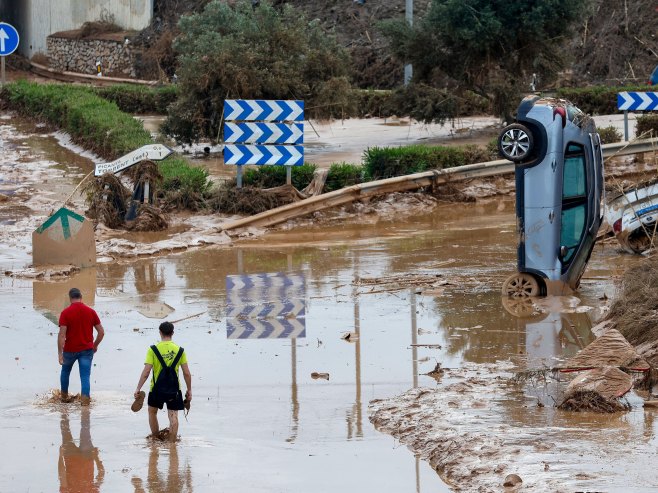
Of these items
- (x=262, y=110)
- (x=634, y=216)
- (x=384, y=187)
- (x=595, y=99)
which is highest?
(x=595, y=99)

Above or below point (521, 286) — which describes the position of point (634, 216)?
above

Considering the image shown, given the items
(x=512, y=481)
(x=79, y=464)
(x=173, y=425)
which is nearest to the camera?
(x=512, y=481)

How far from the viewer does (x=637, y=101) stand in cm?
2509

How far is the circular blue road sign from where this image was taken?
35.1 meters

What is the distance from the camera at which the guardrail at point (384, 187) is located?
2098 centimetres

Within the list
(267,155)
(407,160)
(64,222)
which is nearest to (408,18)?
(407,160)

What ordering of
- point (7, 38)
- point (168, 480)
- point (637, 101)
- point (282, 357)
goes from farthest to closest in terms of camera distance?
point (7, 38)
point (637, 101)
point (282, 357)
point (168, 480)

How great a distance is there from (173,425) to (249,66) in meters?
16.6

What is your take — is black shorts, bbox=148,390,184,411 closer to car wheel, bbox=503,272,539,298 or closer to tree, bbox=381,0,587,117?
car wheel, bbox=503,272,539,298

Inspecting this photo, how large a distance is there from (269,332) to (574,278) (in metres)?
4.02

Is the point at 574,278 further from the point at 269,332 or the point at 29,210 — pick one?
the point at 29,210

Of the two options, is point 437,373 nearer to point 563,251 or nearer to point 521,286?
point 521,286

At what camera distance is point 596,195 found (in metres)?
15.2

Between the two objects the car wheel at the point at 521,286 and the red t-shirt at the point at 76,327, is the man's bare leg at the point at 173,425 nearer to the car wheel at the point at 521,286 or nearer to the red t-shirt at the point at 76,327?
the red t-shirt at the point at 76,327
